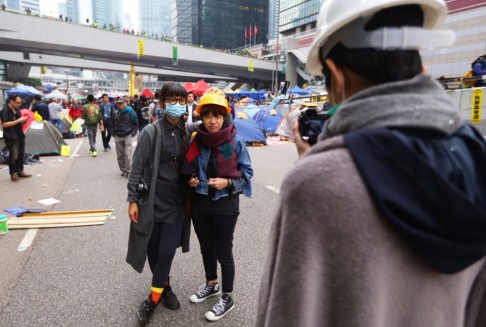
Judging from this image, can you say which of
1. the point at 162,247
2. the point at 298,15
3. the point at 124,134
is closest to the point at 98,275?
the point at 162,247

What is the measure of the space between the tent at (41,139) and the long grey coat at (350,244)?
472 inches

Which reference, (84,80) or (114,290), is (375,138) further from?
(84,80)

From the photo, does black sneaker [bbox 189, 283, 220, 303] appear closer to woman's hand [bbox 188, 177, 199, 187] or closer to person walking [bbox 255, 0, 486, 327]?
woman's hand [bbox 188, 177, 199, 187]

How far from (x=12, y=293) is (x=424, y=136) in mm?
3759

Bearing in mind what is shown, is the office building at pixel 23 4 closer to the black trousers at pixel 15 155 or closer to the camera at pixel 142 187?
the black trousers at pixel 15 155

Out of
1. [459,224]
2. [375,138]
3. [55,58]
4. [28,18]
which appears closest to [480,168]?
[459,224]

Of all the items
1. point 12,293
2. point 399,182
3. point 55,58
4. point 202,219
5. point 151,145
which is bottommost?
point 12,293

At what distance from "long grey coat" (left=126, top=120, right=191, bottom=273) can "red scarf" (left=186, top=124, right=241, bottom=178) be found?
0.29m

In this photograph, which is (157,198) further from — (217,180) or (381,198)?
(381,198)

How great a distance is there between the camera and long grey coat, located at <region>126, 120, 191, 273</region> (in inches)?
108

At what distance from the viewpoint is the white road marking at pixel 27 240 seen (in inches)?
166

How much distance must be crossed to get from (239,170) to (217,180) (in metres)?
0.27

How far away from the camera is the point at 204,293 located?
10.3ft

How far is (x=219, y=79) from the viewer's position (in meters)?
66.4
